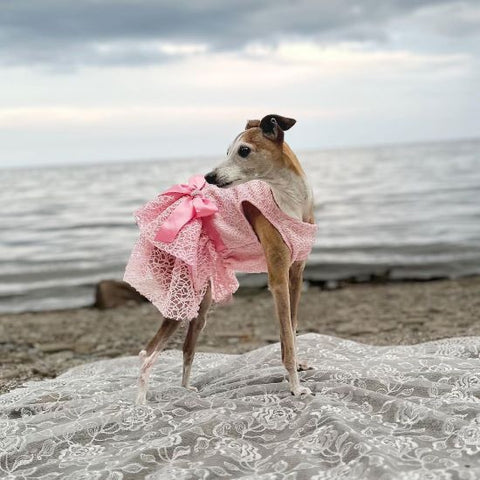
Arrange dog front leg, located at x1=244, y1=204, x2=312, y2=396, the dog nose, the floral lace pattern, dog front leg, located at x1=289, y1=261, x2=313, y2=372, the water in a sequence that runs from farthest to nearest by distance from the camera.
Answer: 1. the water
2. dog front leg, located at x1=289, y1=261, x2=313, y2=372
3. dog front leg, located at x1=244, y1=204, x2=312, y2=396
4. the dog nose
5. the floral lace pattern

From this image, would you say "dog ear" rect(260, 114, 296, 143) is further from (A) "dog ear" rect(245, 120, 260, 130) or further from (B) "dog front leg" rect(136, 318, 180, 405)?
(B) "dog front leg" rect(136, 318, 180, 405)

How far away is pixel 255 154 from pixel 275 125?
22 cm

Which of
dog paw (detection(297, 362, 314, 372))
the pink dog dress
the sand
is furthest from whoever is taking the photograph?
the sand

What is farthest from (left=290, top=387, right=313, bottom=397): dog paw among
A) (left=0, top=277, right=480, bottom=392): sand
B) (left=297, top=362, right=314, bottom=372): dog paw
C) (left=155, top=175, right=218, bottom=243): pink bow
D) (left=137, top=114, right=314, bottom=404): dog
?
(left=0, top=277, right=480, bottom=392): sand

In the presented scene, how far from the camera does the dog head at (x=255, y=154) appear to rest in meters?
4.17

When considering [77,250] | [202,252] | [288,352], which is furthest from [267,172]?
[77,250]

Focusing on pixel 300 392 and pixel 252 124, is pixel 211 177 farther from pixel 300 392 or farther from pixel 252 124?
pixel 300 392

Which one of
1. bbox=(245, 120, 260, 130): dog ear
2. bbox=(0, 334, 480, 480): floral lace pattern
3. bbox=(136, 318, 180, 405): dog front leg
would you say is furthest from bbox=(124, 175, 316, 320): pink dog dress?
bbox=(0, 334, 480, 480): floral lace pattern

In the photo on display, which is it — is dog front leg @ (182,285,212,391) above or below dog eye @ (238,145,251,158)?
below

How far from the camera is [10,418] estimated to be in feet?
16.4

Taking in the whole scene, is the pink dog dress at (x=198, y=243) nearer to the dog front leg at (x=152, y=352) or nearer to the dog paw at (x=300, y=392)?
the dog front leg at (x=152, y=352)

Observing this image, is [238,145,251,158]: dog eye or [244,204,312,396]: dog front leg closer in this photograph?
[238,145,251,158]: dog eye

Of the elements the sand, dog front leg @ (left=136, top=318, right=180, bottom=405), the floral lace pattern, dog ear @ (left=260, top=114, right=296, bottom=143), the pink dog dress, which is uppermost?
dog ear @ (left=260, top=114, right=296, bottom=143)

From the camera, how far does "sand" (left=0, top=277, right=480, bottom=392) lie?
8.24 meters
